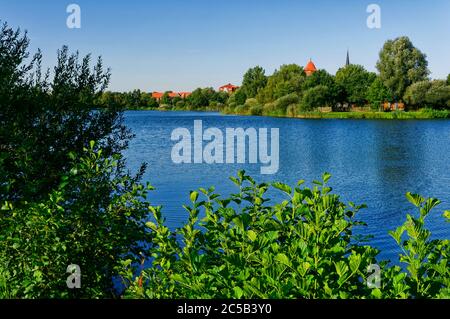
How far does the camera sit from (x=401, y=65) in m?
98.0

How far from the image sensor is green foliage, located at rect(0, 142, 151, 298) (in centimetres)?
580

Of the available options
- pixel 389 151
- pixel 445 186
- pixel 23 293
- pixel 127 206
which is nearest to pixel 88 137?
pixel 127 206

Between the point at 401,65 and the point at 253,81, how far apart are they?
151 feet

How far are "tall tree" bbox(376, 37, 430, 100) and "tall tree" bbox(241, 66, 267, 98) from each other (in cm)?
4024

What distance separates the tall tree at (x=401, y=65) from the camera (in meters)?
97.6

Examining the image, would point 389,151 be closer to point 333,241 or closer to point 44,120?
point 44,120

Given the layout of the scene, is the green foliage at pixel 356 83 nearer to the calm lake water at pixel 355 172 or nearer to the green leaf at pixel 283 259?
the calm lake water at pixel 355 172

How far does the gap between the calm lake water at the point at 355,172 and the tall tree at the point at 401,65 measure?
138 ft

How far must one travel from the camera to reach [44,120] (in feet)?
33.7

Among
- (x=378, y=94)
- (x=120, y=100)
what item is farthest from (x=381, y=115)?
(x=120, y=100)

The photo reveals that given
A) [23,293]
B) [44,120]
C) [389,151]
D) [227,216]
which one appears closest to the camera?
[227,216]

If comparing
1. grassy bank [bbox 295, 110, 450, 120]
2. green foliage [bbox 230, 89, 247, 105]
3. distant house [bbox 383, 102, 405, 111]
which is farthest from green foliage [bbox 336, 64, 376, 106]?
green foliage [bbox 230, 89, 247, 105]

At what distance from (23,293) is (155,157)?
3516 cm

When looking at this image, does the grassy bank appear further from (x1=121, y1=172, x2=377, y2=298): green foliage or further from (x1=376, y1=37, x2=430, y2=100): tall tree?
(x1=121, y1=172, x2=377, y2=298): green foliage
